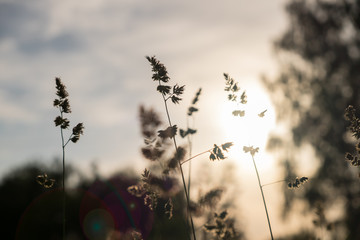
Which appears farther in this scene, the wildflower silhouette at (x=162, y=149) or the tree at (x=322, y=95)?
the tree at (x=322, y=95)

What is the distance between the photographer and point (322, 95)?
1309cm

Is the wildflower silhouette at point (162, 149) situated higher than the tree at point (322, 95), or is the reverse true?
the tree at point (322, 95)

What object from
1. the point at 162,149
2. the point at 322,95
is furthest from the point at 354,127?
the point at 322,95

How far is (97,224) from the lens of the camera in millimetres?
26016

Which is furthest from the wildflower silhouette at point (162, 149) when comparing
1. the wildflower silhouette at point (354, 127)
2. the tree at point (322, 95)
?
the tree at point (322, 95)

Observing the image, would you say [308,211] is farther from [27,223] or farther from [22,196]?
[22,196]

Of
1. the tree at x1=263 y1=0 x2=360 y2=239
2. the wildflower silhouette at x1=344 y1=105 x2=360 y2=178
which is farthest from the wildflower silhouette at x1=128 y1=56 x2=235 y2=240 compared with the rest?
the tree at x1=263 y1=0 x2=360 y2=239

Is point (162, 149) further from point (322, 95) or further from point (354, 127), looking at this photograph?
point (322, 95)

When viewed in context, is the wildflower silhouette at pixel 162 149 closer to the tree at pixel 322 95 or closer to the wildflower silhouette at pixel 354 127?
the wildflower silhouette at pixel 354 127

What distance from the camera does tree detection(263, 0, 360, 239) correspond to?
12203 mm

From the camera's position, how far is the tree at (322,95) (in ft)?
40.0

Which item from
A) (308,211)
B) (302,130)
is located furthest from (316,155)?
(308,211)

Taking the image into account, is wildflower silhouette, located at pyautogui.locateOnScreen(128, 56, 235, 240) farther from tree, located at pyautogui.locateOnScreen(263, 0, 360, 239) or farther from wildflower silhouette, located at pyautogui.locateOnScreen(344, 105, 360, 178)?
tree, located at pyautogui.locateOnScreen(263, 0, 360, 239)

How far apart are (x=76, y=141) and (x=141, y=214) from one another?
14.6 metres
